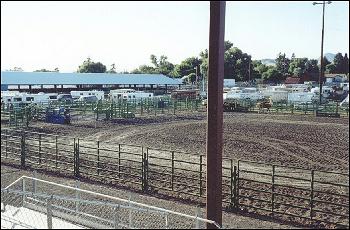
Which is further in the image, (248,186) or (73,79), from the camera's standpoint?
(73,79)

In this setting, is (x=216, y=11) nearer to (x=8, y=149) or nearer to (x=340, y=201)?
(x=340, y=201)

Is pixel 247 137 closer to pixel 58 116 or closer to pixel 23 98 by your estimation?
pixel 58 116

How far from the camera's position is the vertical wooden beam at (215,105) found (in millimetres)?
4898

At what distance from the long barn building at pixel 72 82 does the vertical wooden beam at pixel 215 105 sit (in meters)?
50.2

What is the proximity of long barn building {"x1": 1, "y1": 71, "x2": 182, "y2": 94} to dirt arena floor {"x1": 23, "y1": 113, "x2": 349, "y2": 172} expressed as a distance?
92.2ft

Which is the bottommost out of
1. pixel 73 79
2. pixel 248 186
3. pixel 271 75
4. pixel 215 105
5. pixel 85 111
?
pixel 248 186

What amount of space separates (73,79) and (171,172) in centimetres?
5231

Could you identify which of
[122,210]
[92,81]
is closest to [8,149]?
[122,210]

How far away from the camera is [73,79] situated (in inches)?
2435

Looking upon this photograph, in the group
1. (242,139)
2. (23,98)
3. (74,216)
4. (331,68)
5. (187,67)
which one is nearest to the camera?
(74,216)

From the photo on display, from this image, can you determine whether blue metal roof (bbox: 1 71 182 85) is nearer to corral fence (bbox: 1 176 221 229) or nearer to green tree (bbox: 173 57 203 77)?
green tree (bbox: 173 57 203 77)

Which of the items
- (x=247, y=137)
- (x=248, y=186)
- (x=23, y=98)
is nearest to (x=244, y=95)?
(x=23, y=98)

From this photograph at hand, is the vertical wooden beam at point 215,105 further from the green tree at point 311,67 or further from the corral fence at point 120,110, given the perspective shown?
the green tree at point 311,67

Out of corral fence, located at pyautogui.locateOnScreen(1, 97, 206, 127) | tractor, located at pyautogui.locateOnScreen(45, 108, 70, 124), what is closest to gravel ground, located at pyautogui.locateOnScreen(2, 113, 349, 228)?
tractor, located at pyautogui.locateOnScreen(45, 108, 70, 124)
